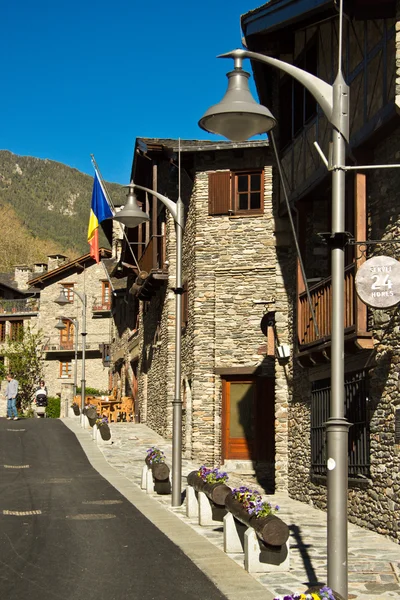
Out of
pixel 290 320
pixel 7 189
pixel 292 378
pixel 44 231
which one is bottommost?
pixel 292 378

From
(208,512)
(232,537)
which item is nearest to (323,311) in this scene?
(208,512)

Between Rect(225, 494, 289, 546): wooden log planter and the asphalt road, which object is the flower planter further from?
Rect(225, 494, 289, 546): wooden log planter

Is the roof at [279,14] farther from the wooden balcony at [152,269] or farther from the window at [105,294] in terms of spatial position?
the window at [105,294]

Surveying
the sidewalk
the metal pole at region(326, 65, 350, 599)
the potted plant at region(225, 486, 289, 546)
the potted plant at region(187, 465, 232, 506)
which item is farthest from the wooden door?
the metal pole at region(326, 65, 350, 599)

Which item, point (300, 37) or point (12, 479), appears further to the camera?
point (12, 479)

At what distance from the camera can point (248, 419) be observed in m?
24.3

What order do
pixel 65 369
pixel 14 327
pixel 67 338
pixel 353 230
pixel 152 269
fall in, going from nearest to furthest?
pixel 353 230 → pixel 152 269 → pixel 65 369 → pixel 67 338 → pixel 14 327

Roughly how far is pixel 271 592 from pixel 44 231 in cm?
13327

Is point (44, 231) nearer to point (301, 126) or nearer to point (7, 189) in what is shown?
point (7, 189)

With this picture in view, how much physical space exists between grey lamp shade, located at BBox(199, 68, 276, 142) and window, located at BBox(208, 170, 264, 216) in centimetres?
1650

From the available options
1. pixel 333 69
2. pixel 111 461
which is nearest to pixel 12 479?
pixel 111 461

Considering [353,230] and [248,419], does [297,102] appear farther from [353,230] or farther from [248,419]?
[248,419]

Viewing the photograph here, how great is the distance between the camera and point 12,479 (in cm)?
1872

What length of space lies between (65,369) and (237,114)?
5681 centimetres
